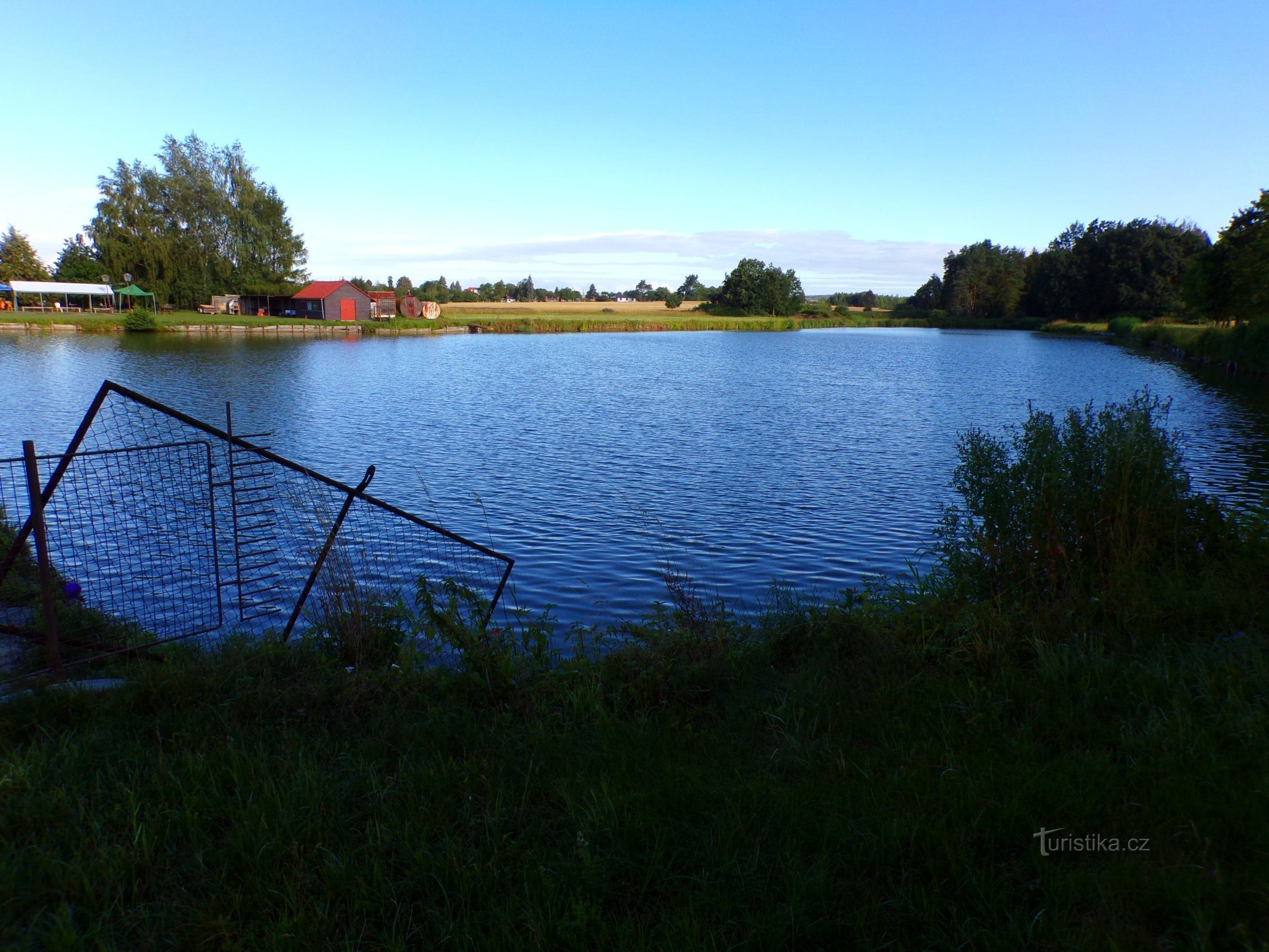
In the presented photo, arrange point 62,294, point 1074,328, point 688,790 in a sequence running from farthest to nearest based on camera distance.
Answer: point 1074,328
point 62,294
point 688,790

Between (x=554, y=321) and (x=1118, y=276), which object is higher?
(x=1118, y=276)

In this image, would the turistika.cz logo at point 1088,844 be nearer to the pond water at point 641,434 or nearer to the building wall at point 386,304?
the pond water at point 641,434

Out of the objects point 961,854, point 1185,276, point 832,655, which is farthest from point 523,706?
point 1185,276

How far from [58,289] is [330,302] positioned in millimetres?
26691

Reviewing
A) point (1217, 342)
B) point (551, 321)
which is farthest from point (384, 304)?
point (1217, 342)

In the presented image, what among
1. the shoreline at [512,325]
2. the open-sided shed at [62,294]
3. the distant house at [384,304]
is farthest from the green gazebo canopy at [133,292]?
the distant house at [384,304]

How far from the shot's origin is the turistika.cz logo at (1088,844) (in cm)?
356

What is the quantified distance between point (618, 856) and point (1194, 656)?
13.4 ft

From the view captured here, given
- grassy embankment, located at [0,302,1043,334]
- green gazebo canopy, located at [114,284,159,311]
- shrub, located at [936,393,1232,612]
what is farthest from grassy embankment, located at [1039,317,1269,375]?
green gazebo canopy, located at [114,284,159,311]

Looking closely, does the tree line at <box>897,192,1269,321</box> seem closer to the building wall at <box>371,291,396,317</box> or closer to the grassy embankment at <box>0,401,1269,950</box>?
the grassy embankment at <box>0,401,1269,950</box>

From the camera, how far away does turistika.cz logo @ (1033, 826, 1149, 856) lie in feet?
11.7

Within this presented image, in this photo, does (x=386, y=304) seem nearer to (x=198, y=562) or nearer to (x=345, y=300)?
(x=345, y=300)

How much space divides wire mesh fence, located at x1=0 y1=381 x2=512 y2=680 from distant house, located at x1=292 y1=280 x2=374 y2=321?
8425 centimetres

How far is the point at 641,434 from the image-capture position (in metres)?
25.7
